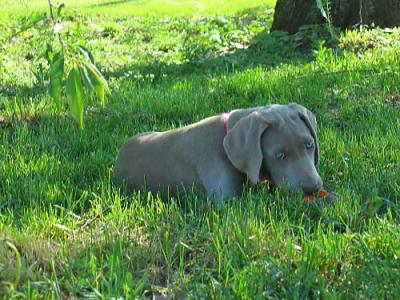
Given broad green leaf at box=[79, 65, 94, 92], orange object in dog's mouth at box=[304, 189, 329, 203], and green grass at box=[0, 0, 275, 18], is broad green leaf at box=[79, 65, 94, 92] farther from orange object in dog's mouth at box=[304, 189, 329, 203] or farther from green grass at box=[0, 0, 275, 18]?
green grass at box=[0, 0, 275, 18]

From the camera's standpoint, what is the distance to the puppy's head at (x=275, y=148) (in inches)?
167

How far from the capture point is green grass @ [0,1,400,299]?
309 cm

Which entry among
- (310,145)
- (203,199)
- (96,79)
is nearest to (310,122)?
(310,145)

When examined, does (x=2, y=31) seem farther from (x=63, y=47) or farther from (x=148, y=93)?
(x=63, y=47)

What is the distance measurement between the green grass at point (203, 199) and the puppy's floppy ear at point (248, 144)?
0.18 m

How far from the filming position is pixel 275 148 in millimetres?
4324

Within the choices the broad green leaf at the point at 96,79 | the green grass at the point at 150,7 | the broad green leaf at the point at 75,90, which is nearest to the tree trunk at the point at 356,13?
the green grass at the point at 150,7

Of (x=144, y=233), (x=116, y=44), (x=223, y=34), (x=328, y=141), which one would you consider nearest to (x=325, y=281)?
(x=144, y=233)

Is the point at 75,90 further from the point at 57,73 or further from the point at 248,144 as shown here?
the point at 248,144

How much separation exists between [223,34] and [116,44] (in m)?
1.93

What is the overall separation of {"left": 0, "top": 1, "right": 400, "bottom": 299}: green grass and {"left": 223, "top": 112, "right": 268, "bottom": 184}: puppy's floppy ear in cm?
18

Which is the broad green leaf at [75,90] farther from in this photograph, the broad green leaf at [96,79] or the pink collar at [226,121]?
the pink collar at [226,121]

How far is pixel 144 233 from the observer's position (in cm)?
375

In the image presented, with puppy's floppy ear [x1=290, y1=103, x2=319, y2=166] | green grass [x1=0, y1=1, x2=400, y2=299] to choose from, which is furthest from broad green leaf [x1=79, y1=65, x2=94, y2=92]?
puppy's floppy ear [x1=290, y1=103, x2=319, y2=166]
